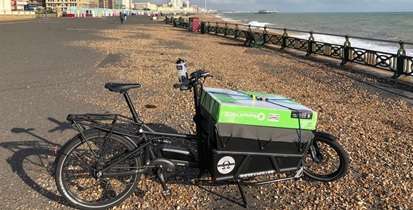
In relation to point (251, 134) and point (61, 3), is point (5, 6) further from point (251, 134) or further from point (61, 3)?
point (251, 134)

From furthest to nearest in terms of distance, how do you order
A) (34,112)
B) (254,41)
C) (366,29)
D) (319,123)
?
1. (366,29)
2. (254,41)
3. (34,112)
4. (319,123)

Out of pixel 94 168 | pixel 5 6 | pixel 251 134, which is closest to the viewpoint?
pixel 251 134

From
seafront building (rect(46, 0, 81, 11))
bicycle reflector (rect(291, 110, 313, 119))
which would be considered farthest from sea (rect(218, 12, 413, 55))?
seafront building (rect(46, 0, 81, 11))

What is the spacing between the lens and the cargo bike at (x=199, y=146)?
3996mm

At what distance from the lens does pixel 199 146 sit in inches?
171

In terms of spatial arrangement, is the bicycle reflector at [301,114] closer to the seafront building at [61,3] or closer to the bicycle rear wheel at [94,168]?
the bicycle rear wheel at [94,168]

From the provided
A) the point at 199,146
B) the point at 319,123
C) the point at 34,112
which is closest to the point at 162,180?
the point at 199,146

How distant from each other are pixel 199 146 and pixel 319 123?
147 inches

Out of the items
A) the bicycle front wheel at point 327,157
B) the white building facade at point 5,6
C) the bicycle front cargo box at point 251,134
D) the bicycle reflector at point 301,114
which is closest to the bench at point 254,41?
the bicycle front wheel at point 327,157

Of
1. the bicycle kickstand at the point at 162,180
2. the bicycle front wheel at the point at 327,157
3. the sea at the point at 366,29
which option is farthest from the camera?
the sea at the point at 366,29

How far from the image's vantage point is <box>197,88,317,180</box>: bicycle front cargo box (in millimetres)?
3961

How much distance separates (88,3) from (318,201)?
669 feet

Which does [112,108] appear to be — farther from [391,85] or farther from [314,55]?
[314,55]

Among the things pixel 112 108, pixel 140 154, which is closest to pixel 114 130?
pixel 140 154
